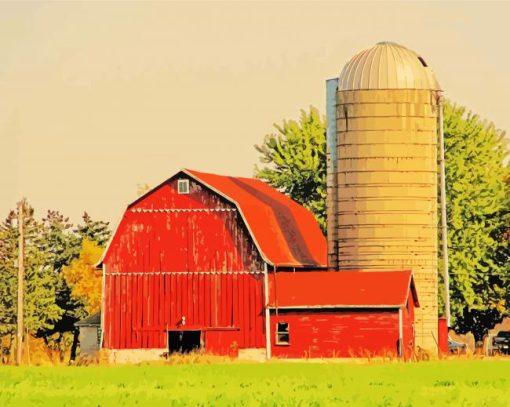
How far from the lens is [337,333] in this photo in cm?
5666

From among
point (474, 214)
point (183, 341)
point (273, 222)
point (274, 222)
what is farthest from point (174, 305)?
point (474, 214)

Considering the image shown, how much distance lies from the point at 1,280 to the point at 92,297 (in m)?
5.47

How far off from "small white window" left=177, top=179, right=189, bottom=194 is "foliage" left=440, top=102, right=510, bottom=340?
14979 mm

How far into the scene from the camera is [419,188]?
5897 centimetres

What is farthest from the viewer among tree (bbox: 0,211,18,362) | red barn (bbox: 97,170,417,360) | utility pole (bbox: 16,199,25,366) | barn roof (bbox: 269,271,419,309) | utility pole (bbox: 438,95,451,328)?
tree (bbox: 0,211,18,362)

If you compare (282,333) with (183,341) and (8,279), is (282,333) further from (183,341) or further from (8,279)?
(8,279)

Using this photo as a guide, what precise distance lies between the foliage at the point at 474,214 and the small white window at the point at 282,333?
12.6 meters

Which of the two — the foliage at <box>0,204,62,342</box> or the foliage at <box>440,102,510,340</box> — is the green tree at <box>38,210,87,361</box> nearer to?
the foliage at <box>0,204,62,342</box>

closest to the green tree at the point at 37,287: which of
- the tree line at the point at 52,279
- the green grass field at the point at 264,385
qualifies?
the tree line at the point at 52,279

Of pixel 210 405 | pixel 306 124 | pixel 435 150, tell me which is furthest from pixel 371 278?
pixel 210 405

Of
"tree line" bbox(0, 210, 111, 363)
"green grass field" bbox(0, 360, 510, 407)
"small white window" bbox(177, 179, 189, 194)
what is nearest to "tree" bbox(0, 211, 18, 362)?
"tree line" bbox(0, 210, 111, 363)

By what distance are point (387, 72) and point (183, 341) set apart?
1308cm

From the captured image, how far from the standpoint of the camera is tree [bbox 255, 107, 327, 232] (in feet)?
246

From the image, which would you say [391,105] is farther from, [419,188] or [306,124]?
[306,124]
